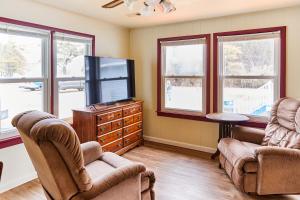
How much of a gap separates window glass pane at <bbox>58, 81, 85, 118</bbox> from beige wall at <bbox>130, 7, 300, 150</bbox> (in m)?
1.37

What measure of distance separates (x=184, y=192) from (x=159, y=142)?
1.91 meters

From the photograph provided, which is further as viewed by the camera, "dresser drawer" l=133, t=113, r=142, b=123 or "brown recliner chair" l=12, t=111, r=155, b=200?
"dresser drawer" l=133, t=113, r=142, b=123

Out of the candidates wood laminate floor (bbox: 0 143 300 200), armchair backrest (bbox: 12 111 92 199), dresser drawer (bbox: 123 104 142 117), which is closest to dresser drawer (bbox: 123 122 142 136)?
dresser drawer (bbox: 123 104 142 117)

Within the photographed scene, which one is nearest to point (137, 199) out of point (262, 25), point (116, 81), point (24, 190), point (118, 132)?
point (24, 190)

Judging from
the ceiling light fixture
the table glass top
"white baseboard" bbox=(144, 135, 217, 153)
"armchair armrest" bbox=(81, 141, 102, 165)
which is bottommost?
"white baseboard" bbox=(144, 135, 217, 153)

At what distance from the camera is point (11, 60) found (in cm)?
282

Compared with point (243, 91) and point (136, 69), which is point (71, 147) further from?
point (136, 69)

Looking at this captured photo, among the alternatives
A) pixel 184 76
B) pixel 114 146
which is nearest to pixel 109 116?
pixel 114 146

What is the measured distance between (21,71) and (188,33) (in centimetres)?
271

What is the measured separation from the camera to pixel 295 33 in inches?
128

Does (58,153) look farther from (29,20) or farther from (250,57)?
(250,57)

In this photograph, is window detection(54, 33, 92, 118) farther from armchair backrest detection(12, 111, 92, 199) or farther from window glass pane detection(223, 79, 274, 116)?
window glass pane detection(223, 79, 274, 116)

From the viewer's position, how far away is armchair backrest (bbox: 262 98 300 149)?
266cm

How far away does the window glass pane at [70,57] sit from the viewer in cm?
338
